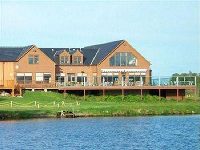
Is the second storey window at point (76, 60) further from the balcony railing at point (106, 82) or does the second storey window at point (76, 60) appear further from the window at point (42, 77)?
the window at point (42, 77)

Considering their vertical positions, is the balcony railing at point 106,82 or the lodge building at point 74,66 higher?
the lodge building at point 74,66

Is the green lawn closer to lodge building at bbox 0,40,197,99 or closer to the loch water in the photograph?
the loch water

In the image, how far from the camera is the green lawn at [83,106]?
5809 centimetres

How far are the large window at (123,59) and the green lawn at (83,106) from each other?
8.36 m

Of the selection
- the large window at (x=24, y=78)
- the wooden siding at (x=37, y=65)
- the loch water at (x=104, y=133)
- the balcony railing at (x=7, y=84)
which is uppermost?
the wooden siding at (x=37, y=65)

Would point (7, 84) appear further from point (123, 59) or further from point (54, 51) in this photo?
point (123, 59)

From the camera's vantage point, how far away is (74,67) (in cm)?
8338

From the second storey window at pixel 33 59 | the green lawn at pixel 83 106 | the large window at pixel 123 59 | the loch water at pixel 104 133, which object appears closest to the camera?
the loch water at pixel 104 133

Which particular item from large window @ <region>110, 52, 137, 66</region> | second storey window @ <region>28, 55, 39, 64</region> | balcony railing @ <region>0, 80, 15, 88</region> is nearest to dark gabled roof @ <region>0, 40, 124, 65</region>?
second storey window @ <region>28, 55, 39, 64</region>

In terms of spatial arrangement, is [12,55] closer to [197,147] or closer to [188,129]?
[188,129]

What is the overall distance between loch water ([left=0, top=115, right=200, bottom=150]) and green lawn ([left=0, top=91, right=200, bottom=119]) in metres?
2.69

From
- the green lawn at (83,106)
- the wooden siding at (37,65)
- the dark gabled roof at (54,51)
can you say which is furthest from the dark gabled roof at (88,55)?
the green lawn at (83,106)

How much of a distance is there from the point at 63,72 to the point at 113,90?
9012 mm

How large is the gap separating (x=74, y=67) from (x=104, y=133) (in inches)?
1536
